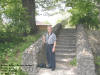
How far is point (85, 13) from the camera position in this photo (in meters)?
16.5

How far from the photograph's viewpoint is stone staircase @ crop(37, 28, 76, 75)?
8.96 m

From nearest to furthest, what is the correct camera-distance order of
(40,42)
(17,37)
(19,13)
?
(40,42), (19,13), (17,37)

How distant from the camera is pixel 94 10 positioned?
55.7ft

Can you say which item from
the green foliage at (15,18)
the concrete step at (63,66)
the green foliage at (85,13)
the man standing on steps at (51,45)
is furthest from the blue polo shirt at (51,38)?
the green foliage at (85,13)

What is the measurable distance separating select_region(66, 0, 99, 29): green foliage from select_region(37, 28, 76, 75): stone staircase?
2260 millimetres

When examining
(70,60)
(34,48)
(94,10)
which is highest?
(94,10)

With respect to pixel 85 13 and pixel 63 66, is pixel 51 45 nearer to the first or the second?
pixel 63 66

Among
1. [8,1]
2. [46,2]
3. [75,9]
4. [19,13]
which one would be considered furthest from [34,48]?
[46,2]

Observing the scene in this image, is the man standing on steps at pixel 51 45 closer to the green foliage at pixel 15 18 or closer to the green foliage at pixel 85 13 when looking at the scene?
the green foliage at pixel 15 18

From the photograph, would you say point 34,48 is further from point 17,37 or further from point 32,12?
point 32,12

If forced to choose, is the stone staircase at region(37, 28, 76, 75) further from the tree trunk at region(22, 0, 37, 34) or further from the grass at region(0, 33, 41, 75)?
the tree trunk at region(22, 0, 37, 34)

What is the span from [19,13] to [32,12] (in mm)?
3476

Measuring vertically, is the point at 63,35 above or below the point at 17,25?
below

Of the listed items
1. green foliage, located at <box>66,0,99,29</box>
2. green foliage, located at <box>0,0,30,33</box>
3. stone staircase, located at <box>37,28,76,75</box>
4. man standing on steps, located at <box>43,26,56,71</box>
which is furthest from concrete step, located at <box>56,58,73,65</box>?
green foliage, located at <box>66,0,99,29</box>
